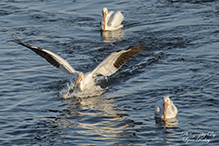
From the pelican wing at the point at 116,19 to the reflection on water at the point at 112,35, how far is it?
33 centimetres

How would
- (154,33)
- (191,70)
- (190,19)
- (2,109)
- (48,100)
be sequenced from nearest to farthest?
1. (2,109)
2. (48,100)
3. (191,70)
4. (154,33)
5. (190,19)

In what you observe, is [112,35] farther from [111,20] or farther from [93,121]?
[93,121]

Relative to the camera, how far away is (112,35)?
593 inches

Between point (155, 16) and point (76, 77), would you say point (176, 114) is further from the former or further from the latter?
point (155, 16)

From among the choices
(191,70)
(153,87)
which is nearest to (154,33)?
(191,70)

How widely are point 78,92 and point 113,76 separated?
4.58 ft

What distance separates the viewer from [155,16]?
15.7m

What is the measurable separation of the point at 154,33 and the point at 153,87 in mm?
4312

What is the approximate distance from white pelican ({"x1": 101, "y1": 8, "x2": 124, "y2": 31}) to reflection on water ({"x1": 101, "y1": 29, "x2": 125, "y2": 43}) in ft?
0.83

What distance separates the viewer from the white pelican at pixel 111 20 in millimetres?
15352

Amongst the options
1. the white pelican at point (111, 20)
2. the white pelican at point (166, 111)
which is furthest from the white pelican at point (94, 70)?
the white pelican at point (111, 20)

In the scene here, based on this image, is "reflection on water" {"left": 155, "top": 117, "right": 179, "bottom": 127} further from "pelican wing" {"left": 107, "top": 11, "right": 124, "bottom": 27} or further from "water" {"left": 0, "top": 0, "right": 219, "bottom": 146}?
"pelican wing" {"left": 107, "top": 11, "right": 124, "bottom": 27}

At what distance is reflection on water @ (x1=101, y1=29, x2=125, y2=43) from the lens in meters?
14.3

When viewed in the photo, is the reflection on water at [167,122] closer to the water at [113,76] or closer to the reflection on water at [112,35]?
the water at [113,76]
